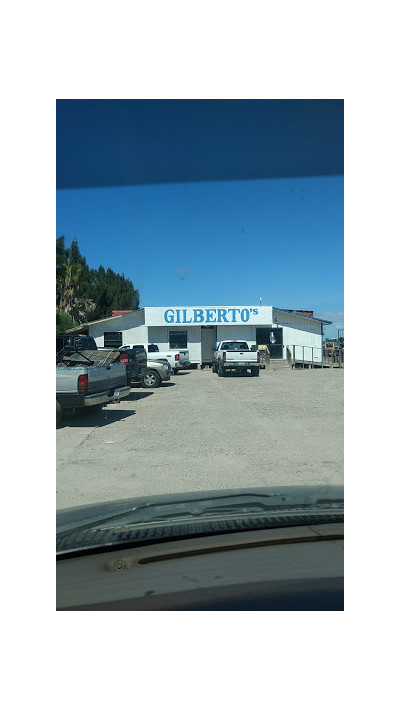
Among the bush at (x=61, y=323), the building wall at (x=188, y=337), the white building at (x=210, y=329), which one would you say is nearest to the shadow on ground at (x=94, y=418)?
the bush at (x=61, y=323)

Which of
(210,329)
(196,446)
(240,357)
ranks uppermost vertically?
(210,329)

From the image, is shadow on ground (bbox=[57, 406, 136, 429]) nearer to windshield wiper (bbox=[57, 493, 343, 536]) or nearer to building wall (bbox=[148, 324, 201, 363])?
windshield wiper (bbox=[57, 493, 343, 536])

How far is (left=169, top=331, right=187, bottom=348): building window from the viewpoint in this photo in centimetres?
2986

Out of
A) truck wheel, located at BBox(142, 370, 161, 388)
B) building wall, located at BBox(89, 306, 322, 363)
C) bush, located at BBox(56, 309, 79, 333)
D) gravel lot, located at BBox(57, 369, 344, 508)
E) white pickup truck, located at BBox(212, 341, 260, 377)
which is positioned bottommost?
gravel lot, located at BBox(57, 369, 344, 508)

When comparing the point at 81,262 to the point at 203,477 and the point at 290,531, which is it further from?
the point at 290,531

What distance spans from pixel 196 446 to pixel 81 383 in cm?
254

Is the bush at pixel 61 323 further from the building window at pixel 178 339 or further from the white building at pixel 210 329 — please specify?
the building window at pixel 178 339

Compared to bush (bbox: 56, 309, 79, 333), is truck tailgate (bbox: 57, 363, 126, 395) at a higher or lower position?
lower

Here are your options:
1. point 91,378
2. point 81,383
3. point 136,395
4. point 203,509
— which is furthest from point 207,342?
point 203,509

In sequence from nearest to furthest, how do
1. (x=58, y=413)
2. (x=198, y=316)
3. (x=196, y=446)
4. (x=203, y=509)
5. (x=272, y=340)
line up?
(x=203, y=509) < (x=196, y=446) < (x=58, y=413) < (x=198, y=316) < (x=272, y=340)

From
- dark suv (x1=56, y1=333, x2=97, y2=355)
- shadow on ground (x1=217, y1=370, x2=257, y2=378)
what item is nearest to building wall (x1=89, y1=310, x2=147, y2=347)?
shadow on ground (x1=217, y1=370, x2=257, y2=378)

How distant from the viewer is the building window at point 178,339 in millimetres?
29859

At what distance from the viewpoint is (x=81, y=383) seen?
29.8 ft

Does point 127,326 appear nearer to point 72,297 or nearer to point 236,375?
point 72,297
